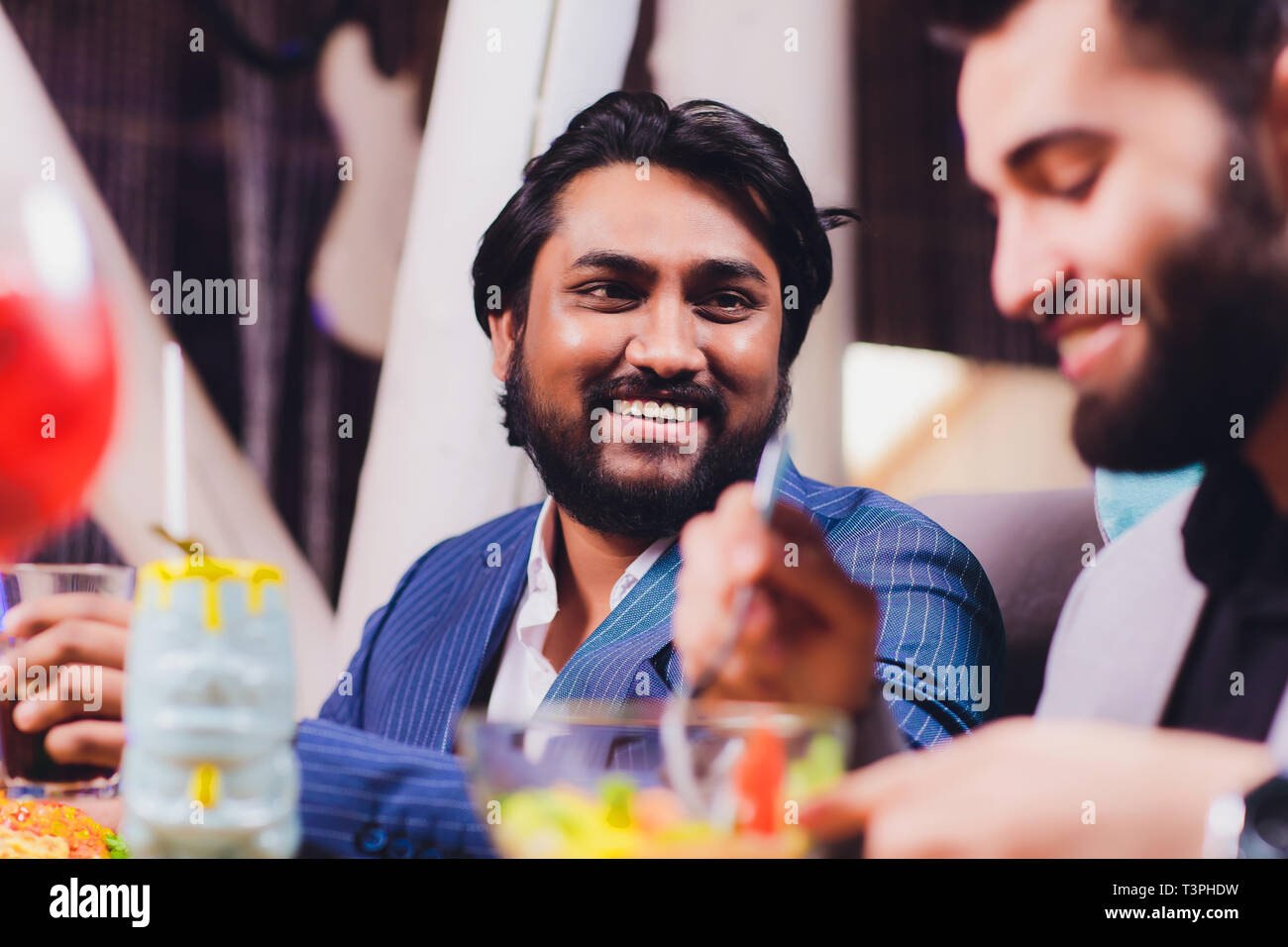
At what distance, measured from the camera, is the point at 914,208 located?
200cm

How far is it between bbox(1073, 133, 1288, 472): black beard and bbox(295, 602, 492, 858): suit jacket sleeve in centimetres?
110

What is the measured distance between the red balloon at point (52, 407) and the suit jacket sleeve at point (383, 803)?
1.04m

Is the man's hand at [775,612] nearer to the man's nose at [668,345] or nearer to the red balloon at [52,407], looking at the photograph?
the man's nose at [668,345]

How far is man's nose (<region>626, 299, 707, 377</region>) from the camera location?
181 cm

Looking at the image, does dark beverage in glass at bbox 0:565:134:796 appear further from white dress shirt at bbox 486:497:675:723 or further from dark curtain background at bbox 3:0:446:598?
dark curtain background at bbox 3:0:446:598

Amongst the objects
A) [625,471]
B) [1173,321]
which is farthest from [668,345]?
[1173,321]

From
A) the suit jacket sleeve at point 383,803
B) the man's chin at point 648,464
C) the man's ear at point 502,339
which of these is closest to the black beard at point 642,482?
the man's chin at point 648,464

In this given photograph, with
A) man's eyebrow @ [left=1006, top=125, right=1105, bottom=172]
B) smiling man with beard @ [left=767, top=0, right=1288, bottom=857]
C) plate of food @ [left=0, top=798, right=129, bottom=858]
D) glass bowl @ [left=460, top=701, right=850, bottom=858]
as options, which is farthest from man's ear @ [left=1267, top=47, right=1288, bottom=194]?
plate of food @ [left=0, top=798, right=129, bottom=858]

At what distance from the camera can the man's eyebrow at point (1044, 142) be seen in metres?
1.75

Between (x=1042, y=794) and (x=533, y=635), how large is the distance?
94cm

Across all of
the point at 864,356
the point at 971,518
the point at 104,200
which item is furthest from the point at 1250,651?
the point at 104,200

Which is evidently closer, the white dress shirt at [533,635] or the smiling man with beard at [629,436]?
the smiling man with beard at [629,436]

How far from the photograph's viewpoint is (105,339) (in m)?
2.19

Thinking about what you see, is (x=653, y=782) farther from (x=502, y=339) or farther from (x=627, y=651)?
(x=502, y=339)
